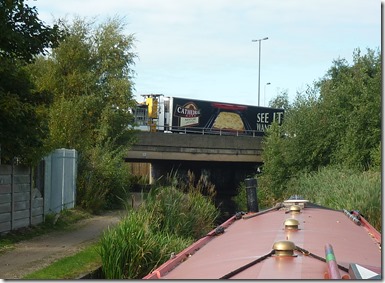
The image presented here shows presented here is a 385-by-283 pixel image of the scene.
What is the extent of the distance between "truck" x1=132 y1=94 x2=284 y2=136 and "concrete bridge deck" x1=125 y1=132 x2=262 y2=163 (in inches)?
79.4

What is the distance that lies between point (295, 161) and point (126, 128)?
29.1 feet

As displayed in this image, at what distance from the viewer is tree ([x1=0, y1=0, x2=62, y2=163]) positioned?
12.0 metres

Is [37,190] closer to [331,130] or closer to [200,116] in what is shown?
[331,130]

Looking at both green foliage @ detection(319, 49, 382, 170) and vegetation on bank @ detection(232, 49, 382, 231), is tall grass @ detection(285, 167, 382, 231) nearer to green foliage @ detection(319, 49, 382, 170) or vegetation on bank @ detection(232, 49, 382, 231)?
vegetation on bank @ detection(232, 49, 382, 231)

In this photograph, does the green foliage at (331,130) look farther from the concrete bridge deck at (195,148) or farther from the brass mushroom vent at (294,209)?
the brass mushroom vent at (294,209)

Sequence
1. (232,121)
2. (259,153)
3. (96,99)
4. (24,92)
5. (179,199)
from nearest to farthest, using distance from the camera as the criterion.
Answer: (24,92) < (179,199) < (96,99) < (259,153) < (232,121)

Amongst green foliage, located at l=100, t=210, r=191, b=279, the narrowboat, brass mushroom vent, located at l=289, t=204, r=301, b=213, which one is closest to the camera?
the narrowboat

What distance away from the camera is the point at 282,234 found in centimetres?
652

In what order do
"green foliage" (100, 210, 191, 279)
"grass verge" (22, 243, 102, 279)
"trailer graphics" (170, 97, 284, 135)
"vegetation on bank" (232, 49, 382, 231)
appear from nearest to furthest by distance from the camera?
"grass verge" (22, 243, 102, 279) → "green foliage" (100, 210, 191, 279) → "vegetation on bank" (232, 49, 382, 231) → "trailer graphics" (170, 97, 284, 135)

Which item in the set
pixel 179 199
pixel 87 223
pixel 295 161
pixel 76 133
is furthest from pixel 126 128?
pixel 179 199

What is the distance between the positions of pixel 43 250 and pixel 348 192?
31.7 ft

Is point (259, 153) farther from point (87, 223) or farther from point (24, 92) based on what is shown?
point (24, 92)

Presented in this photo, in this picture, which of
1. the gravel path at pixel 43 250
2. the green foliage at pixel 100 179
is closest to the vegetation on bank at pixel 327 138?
the green foliage at pixel 100 179

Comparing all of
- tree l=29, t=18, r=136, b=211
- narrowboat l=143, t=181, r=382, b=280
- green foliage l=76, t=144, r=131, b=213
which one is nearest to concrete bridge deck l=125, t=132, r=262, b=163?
tree l=29, t=18, r=136, b=211
